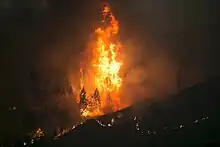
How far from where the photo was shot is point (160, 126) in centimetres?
4694

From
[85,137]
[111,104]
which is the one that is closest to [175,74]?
[111,104]

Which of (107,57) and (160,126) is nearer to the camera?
(160,126)

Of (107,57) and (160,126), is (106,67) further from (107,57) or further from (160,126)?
(160,126)

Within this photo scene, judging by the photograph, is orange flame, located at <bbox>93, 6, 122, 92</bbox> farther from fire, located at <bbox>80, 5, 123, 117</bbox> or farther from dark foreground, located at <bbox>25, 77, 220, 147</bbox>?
dark foreground, located at <bbox>25, 77, 220, 147</bbox>

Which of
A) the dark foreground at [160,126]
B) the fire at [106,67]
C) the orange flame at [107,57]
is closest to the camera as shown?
the dark foreground at [160,126]

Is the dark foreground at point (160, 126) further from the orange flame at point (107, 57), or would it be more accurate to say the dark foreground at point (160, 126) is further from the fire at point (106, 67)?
the orange flame at point (107, 57)

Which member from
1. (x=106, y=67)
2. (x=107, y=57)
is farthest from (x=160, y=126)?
(x=107, y=57)

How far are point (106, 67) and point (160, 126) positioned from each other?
6187 mm

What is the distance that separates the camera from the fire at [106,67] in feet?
154

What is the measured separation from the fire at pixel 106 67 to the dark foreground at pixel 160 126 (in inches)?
54.3

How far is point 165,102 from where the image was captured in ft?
157

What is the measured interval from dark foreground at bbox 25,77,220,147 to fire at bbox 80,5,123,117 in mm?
1378

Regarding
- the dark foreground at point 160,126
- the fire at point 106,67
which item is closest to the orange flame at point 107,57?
the fire at point 106,67

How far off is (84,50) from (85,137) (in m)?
7.17
